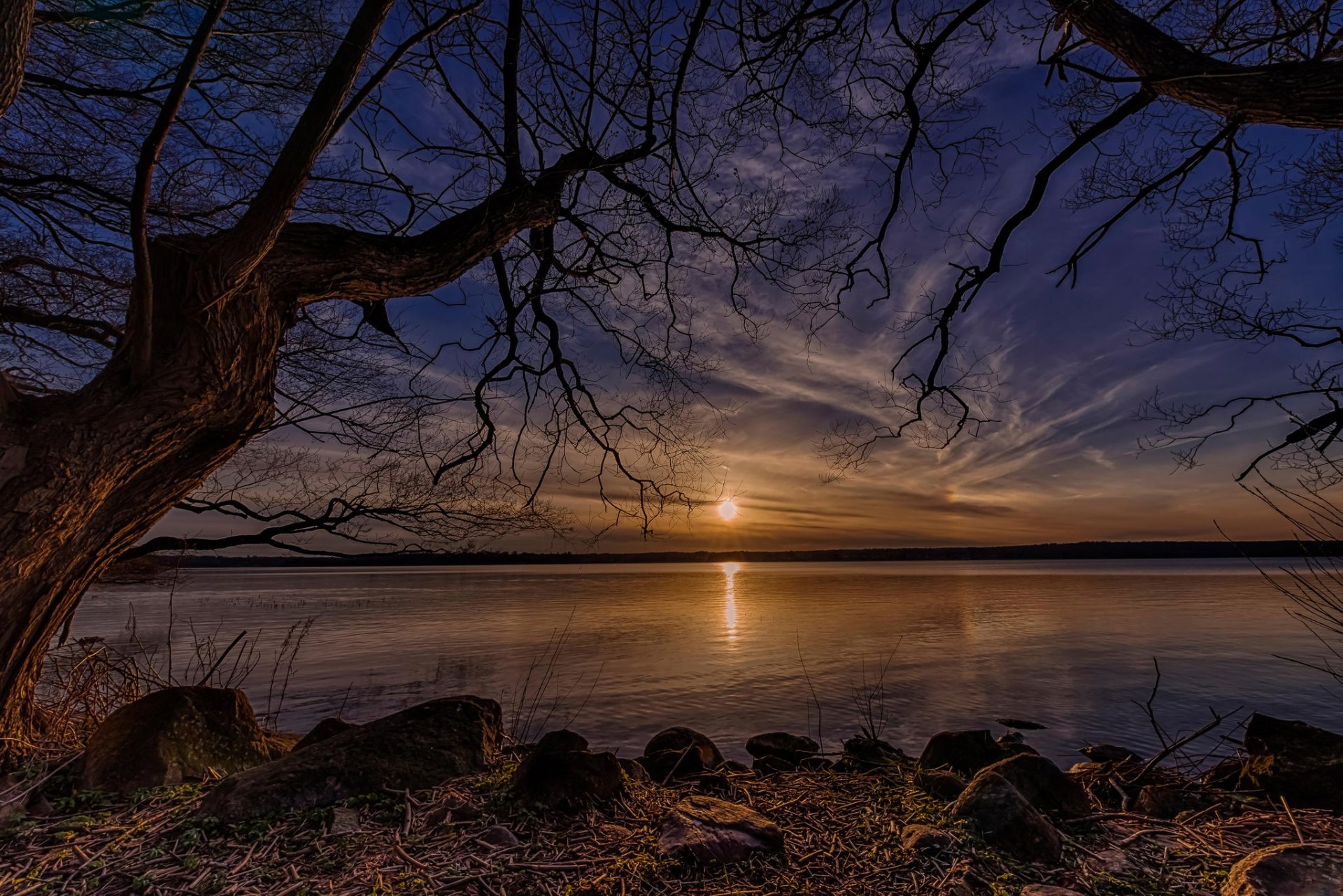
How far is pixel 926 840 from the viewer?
3158 millimetres

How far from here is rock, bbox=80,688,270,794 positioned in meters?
3.32

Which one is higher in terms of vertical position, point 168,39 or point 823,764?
point 168,39

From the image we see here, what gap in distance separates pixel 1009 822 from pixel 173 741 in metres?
4.98

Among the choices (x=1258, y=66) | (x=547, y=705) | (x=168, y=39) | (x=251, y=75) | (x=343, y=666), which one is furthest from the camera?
(x=343, y=666)

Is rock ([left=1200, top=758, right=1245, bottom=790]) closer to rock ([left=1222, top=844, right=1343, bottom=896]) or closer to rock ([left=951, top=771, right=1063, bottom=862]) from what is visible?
rock ([left=1222, top=844, right=1343, bottom=896])

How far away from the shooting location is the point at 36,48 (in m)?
4.23

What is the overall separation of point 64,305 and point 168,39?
2847mm

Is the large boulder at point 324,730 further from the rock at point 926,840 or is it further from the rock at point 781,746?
the rock at point 781,746

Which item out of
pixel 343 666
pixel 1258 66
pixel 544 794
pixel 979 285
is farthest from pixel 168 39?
pixel 343 666

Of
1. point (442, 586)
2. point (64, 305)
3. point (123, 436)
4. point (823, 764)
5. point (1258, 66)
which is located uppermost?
point (1258, 66)

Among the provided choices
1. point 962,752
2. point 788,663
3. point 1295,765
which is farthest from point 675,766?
point 788,663

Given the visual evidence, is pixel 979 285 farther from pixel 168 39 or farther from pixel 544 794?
pixel 168 39

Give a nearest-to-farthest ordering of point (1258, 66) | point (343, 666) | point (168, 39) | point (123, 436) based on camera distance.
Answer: point (1258, 66)
point (123, 436)
point (168, 39)
point (343, 666)

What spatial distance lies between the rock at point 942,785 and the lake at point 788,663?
2.70 m
